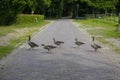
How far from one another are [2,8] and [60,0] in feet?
Result: 191

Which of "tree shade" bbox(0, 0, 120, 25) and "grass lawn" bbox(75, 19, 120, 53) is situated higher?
"grass lawn" bbox(75, 19, 120, 53)

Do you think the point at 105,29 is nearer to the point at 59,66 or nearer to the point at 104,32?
the point at 104,32

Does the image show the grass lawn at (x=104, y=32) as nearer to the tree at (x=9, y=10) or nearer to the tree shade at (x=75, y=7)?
the tree at (x=9, y=10)

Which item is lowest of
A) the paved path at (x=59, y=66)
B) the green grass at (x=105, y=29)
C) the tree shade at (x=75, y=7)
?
the tree shade at (x=75, y=7)

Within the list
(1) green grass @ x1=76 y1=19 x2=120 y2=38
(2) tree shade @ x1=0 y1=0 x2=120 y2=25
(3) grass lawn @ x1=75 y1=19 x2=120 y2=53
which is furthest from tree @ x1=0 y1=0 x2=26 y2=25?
(2) tree shade @ x1=0 y1=0 x2=120 y2=25

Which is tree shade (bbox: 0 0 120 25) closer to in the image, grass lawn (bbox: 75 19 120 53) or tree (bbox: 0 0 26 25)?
tree (bbox: 0 0 26 25)

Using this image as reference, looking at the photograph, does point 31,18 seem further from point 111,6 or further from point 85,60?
point 85,60

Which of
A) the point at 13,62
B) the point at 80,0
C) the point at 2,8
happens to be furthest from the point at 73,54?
the point at 80,0

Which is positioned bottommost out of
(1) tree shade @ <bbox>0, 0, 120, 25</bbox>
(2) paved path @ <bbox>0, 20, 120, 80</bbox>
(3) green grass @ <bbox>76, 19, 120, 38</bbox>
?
(1) tree shade @ <bbox>0, 0, 120, 25</bbox>

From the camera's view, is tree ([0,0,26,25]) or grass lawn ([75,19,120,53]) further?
tree ([0,0,26,25])

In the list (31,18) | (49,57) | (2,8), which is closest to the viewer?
(49,57)

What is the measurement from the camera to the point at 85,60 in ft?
55.2

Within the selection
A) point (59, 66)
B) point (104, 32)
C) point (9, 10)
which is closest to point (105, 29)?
point (104, 32)

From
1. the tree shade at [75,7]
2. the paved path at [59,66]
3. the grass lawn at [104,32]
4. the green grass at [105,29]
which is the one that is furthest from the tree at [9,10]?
the paved path at [59,66]
